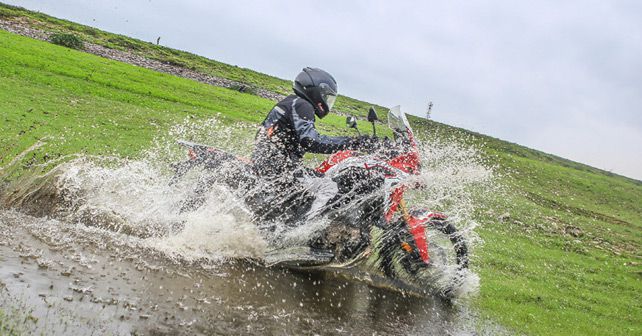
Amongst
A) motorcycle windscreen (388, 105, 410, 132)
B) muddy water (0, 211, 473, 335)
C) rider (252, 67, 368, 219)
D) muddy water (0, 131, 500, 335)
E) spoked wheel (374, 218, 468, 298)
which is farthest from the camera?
motorcycle windscreen (388, 105, 410, 132)

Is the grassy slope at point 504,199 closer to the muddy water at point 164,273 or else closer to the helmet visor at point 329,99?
the muddy water at point 164,273

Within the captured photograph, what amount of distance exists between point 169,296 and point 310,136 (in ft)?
9.31

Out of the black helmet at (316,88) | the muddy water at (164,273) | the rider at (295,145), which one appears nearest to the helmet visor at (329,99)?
the black helmet at (316,88)

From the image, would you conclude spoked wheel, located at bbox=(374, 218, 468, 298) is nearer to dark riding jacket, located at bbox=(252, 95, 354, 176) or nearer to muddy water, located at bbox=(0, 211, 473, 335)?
muddy water, located at bbox=(0, 211, 473, 335)

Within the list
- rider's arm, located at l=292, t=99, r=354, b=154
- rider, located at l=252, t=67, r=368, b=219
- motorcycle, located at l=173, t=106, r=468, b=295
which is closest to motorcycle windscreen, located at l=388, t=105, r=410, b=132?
motorcycle, located at l=173, t=106, r=468, b=295

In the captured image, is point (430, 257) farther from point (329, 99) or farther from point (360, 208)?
point (329, 99)

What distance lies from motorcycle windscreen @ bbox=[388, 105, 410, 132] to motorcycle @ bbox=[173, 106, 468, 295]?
0.06 feet

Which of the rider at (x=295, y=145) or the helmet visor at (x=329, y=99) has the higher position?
the helmet visor at (x=329, y=99)

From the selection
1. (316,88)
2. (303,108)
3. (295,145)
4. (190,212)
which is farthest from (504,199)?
(190,212)

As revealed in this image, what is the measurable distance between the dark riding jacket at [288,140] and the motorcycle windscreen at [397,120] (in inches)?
32.9

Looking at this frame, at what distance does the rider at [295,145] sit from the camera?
7039mm

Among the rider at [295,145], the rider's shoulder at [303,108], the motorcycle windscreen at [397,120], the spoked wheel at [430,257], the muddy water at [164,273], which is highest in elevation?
the motorcycle windscreen at [397,120]

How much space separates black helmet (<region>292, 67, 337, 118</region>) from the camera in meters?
7.42

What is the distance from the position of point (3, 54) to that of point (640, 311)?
2398cm
